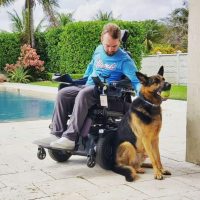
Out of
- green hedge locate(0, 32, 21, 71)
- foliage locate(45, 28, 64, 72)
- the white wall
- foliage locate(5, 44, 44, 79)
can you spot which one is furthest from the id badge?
green hedge locate(0, 32, 21, 71)

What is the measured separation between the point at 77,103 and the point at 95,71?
0.56 metres

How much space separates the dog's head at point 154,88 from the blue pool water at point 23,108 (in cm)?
651

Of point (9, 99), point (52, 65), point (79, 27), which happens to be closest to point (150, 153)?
point (9, 99)

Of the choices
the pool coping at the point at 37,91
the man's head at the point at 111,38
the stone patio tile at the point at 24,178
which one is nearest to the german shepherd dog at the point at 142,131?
the man's head at the point at 111,38

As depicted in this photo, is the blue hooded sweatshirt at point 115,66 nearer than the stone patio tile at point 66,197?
No

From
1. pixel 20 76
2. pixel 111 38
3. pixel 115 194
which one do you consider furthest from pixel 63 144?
pixel 20 76

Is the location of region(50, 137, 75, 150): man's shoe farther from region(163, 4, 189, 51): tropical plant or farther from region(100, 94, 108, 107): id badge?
region(163, 4, 189, 51): tropical plant

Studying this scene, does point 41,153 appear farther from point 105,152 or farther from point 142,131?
point 142,131

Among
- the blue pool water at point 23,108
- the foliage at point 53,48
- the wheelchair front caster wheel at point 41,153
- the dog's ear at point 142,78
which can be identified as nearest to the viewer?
the dog's ear at point 142,78

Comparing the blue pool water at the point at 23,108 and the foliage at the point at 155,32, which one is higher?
the foliage at the point at 155,32

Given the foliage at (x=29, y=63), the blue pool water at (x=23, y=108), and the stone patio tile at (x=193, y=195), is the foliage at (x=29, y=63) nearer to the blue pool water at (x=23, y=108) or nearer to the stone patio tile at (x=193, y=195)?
the blue pool water at (x=23, y=108)

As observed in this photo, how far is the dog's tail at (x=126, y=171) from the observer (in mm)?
4121

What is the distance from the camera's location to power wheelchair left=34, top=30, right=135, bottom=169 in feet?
14.5

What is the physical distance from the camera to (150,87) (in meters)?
4.12
